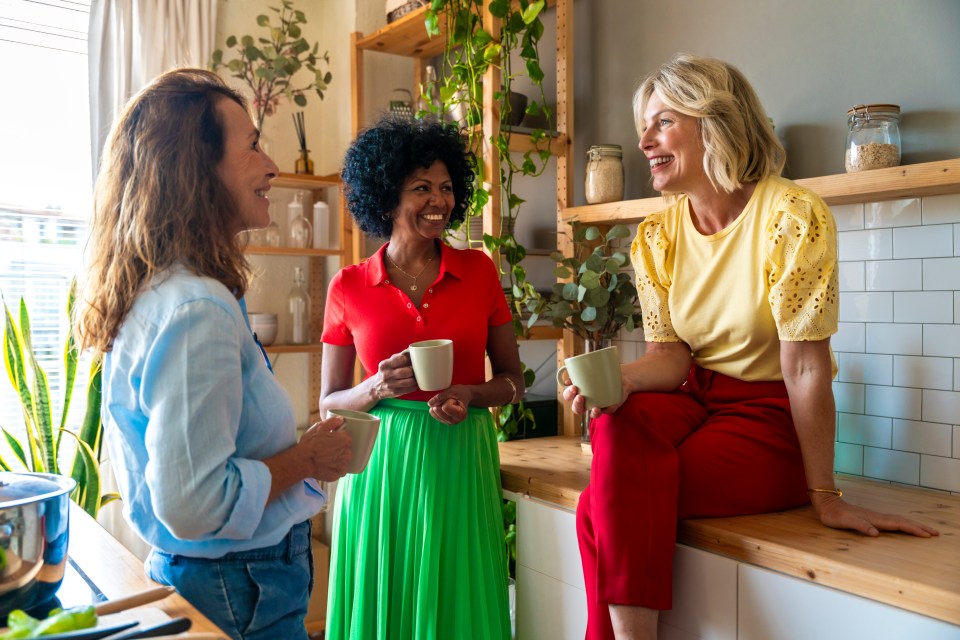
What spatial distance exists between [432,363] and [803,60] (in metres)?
1.37

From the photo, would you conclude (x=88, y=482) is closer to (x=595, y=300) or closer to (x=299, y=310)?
(x=299, y=310)

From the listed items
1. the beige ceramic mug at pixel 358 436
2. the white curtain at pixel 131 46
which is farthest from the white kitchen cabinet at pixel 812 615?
the white curtain at pixel 131 46

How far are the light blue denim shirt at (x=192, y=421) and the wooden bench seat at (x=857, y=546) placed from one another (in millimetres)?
907

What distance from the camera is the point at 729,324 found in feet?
5.97

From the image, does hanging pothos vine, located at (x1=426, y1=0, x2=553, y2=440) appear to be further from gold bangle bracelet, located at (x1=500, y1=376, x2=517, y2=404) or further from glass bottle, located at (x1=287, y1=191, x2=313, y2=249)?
glass bottle, located at (x1=287, y1=191, x2=313, y2=249)

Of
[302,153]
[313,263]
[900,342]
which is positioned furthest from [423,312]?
[313,263]

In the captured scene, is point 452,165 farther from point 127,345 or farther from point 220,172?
point 127,345

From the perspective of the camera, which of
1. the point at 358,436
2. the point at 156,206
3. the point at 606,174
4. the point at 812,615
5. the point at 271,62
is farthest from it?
the point at 271,62

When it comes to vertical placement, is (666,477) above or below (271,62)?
below

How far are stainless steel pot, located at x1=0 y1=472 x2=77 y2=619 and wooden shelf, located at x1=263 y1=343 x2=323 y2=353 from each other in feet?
8.21

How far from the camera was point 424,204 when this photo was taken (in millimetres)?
2078

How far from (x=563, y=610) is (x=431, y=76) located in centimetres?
228

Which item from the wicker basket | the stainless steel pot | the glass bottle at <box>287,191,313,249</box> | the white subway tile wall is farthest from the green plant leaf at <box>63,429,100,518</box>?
the white subway tile wall

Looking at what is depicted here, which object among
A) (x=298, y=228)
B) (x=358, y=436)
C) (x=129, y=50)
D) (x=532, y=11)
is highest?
(x=129, y=50)
